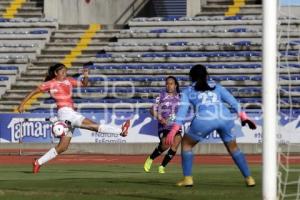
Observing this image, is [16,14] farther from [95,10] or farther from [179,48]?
[179,48]

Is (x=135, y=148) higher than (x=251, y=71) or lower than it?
lower

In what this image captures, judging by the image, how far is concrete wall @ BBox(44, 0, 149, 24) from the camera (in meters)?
44.2

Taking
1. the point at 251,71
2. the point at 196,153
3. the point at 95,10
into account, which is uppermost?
the point at 95,10

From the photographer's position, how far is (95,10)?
46938 mm

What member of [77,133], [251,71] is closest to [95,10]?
[251,71]

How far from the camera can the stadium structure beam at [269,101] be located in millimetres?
10289

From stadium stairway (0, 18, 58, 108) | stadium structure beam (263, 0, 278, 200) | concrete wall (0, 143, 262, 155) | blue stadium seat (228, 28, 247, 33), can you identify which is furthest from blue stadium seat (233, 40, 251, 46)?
stadium structure beam (263, 0, 278, 200)

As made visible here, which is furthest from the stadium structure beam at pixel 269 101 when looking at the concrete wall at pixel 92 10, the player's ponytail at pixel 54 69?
the concrete wall at pixel 92 10

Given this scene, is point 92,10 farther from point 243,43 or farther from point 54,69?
point 54,69

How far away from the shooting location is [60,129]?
18547mm

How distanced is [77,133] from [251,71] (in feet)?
26.0

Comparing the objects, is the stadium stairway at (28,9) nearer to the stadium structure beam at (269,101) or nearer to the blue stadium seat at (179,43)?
the blue stadium seat at (179,43)

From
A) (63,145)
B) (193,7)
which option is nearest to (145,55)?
(193,7)

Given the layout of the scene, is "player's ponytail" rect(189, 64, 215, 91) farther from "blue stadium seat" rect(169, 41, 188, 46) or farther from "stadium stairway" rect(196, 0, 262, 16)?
"stadium stairway" rect(196, 0, 262, 16)
